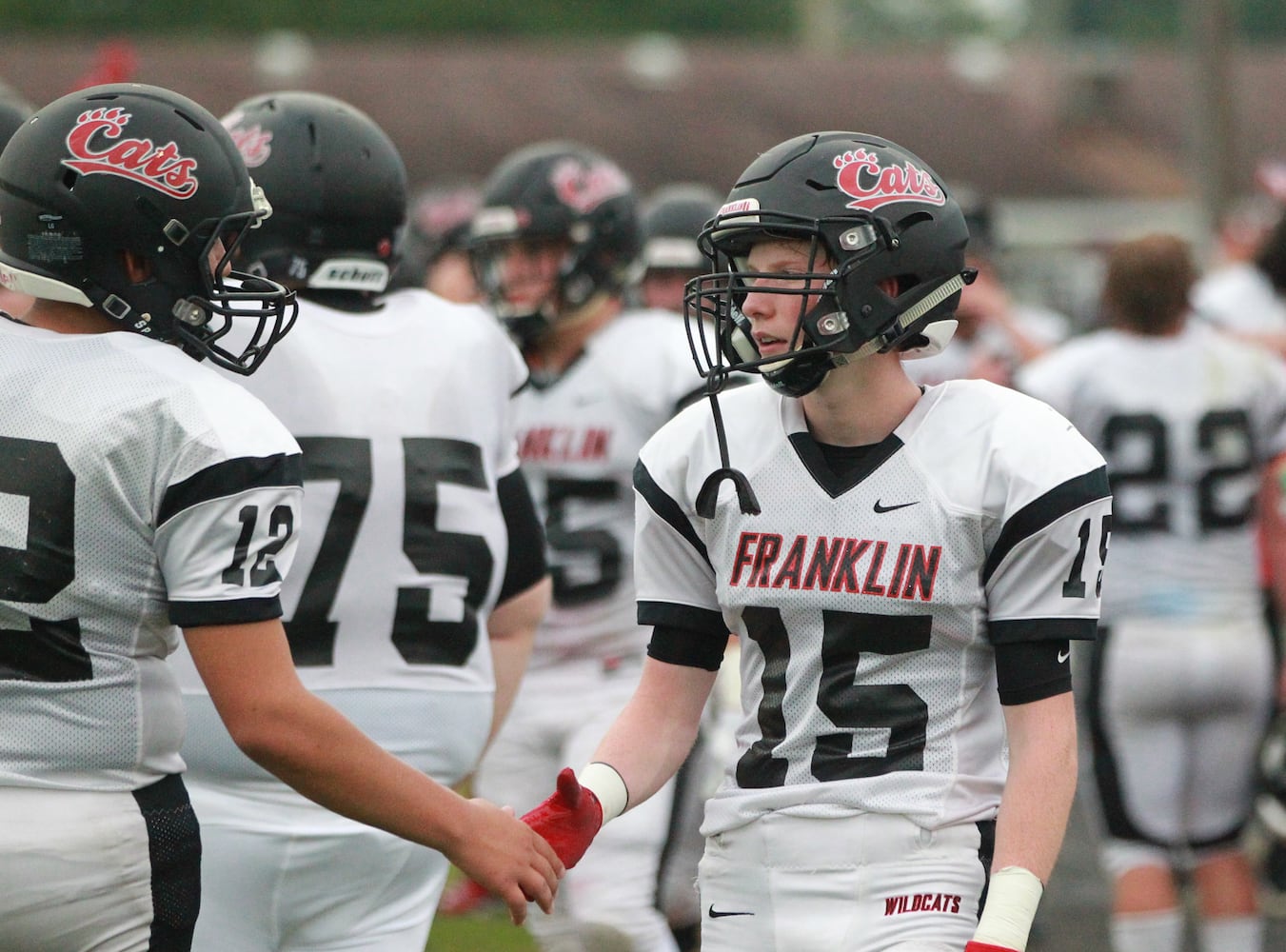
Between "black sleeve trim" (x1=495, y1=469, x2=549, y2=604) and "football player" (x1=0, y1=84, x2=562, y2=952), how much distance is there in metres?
1.06

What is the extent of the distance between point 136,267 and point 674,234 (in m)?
4.33

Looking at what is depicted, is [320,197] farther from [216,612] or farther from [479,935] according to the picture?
[479,935]

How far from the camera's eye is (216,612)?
2.70 metres

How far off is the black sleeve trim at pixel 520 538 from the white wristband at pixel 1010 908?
150 centimetres

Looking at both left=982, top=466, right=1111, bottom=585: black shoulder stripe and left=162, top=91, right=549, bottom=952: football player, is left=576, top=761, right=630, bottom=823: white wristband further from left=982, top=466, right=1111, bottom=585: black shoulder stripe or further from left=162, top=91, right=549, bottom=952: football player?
left=982, top=466, right=1111, bottom=585: black shoulder stripe

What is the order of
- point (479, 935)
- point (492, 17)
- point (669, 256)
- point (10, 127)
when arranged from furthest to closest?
point (492, 17) → point (669, 256) → point (479, 935) → point (10, 127)

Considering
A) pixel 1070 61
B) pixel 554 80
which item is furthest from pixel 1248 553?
pixel 1070 61

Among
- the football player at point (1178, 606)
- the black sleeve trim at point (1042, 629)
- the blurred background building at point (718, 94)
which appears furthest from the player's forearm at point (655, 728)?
the blurred background building at point (718, 94)

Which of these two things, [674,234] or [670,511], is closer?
[670,511]

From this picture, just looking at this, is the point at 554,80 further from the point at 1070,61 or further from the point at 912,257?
the point at 912,257

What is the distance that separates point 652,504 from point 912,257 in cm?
59

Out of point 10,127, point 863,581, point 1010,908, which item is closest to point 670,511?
point 863,581

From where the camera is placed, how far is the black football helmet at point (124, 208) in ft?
9.26

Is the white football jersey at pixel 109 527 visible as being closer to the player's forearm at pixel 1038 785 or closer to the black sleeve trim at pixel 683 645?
the black sleeve trim at pixel 683 645
